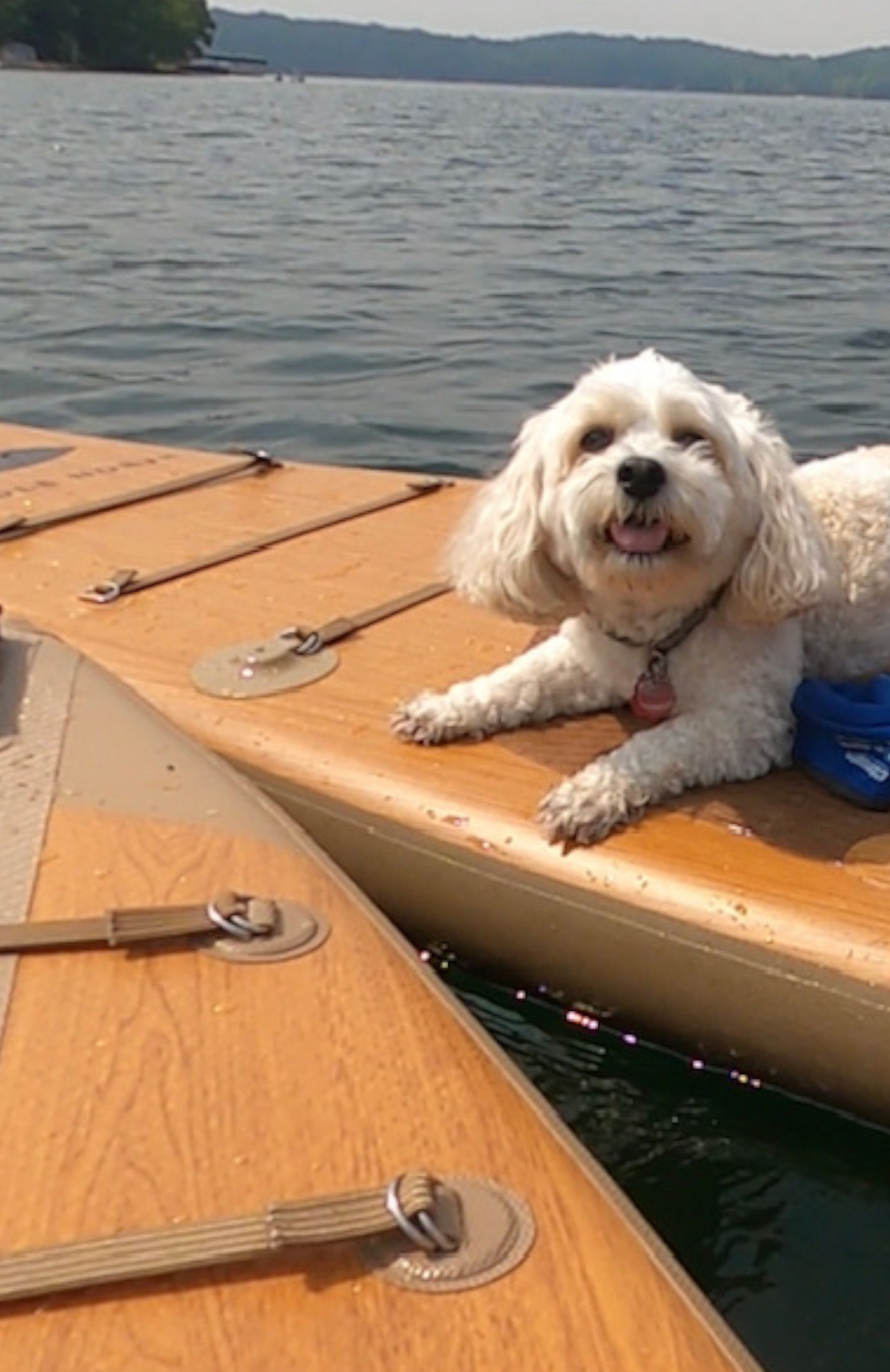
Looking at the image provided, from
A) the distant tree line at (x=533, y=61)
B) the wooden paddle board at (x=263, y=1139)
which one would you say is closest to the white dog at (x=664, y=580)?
the wooden paddle board at (x=263, y=1139)

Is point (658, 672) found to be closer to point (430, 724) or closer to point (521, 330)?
point (430, 724)

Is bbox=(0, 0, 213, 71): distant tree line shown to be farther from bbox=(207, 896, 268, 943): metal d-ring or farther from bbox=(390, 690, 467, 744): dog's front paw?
bbox=(207, 896, 268, 943): metal d-ring

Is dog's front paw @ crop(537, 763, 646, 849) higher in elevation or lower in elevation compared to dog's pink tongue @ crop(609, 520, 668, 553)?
lower

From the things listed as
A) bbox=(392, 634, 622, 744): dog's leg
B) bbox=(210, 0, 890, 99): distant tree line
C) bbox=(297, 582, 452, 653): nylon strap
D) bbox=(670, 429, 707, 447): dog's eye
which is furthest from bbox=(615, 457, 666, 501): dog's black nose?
bbox=(210, 0, 890, 99): distant tree line

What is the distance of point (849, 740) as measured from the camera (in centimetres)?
273

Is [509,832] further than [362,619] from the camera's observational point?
No

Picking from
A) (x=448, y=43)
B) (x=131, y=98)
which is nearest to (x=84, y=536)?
(x=131, y=98)

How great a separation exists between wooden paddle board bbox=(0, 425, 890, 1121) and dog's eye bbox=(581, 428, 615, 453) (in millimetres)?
613

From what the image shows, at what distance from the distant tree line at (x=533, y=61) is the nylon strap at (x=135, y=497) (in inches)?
5784

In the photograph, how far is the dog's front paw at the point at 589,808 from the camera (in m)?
2.68

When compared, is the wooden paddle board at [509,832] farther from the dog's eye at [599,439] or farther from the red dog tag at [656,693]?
the dog's eye at [599,439]

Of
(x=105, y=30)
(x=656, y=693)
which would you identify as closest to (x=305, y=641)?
(x=656, y=693)

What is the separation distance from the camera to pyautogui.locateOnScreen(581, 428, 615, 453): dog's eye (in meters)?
2.61

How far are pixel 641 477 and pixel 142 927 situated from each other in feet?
3.35
